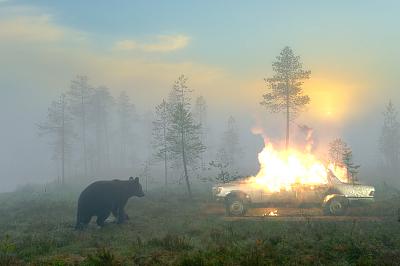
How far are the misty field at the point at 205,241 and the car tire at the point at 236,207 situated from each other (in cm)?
120

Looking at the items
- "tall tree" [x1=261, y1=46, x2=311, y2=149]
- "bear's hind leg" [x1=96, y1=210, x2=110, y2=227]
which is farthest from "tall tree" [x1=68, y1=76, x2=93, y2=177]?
"bear's hind leg" [x1=96, y1=210, x2=110, y2=227]

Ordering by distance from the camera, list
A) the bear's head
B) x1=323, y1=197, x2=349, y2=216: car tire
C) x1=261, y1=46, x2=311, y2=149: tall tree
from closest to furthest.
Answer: x1=323, y1=197, x2=349, y2=216: car tire
the bear's head
x1=261, y1=46, x2=311, y2=149: tall tree

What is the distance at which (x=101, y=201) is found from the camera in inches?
→ 611

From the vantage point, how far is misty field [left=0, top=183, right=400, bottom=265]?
8344mm

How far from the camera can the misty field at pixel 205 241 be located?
27.4ft

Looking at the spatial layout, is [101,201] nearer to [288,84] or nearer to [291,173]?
[291,173]

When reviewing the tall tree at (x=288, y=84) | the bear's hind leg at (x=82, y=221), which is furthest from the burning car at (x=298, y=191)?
the tall tree at (x=288, y=84)

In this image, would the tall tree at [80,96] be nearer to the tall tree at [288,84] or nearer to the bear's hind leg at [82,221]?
the tall tree at [288,84]

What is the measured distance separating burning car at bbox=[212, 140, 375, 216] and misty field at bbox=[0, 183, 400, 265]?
109 cm

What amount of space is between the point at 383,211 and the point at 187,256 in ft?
43.9

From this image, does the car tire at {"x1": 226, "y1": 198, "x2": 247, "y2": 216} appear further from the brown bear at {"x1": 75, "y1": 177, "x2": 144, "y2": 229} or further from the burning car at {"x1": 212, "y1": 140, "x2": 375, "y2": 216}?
the brown bear at {"x1": 75, "y1": 177, "x2": 144, "y2": 229}

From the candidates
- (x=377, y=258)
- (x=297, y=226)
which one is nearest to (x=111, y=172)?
(x=297, y=226)

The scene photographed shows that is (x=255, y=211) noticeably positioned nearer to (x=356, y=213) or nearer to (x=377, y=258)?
(x=356, y=213)

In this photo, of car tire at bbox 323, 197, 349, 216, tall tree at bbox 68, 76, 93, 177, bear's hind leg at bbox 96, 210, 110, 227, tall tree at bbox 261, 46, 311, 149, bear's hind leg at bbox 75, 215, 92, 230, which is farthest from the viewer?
tall tree at bbox 68, 76, 93, 177
